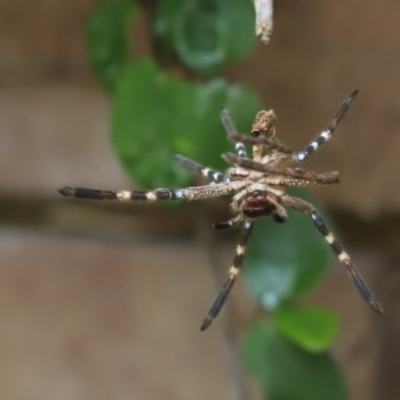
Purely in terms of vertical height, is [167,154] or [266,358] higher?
[167,154]

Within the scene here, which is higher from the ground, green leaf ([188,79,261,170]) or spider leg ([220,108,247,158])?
green leaf ([188,79,261,170])

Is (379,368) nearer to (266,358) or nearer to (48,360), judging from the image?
(266,358)

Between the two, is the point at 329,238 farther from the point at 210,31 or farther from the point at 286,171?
the point at 210,31

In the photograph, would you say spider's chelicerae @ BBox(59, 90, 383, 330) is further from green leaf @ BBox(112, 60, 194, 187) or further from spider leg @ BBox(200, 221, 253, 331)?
green leaf @ BBox(112, 60, 194, 187)

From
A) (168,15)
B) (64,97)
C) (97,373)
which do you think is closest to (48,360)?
(97,373)

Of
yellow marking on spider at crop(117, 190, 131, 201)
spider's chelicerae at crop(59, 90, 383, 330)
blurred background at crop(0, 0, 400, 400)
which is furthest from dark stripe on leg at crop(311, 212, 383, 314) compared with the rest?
blurred background at crop(0, 0, 400, 400)

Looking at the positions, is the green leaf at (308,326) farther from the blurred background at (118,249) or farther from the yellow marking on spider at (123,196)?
the yellow marking on spider at (123,196)

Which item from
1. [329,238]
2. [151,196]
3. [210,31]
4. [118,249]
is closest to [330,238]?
[329,238]
